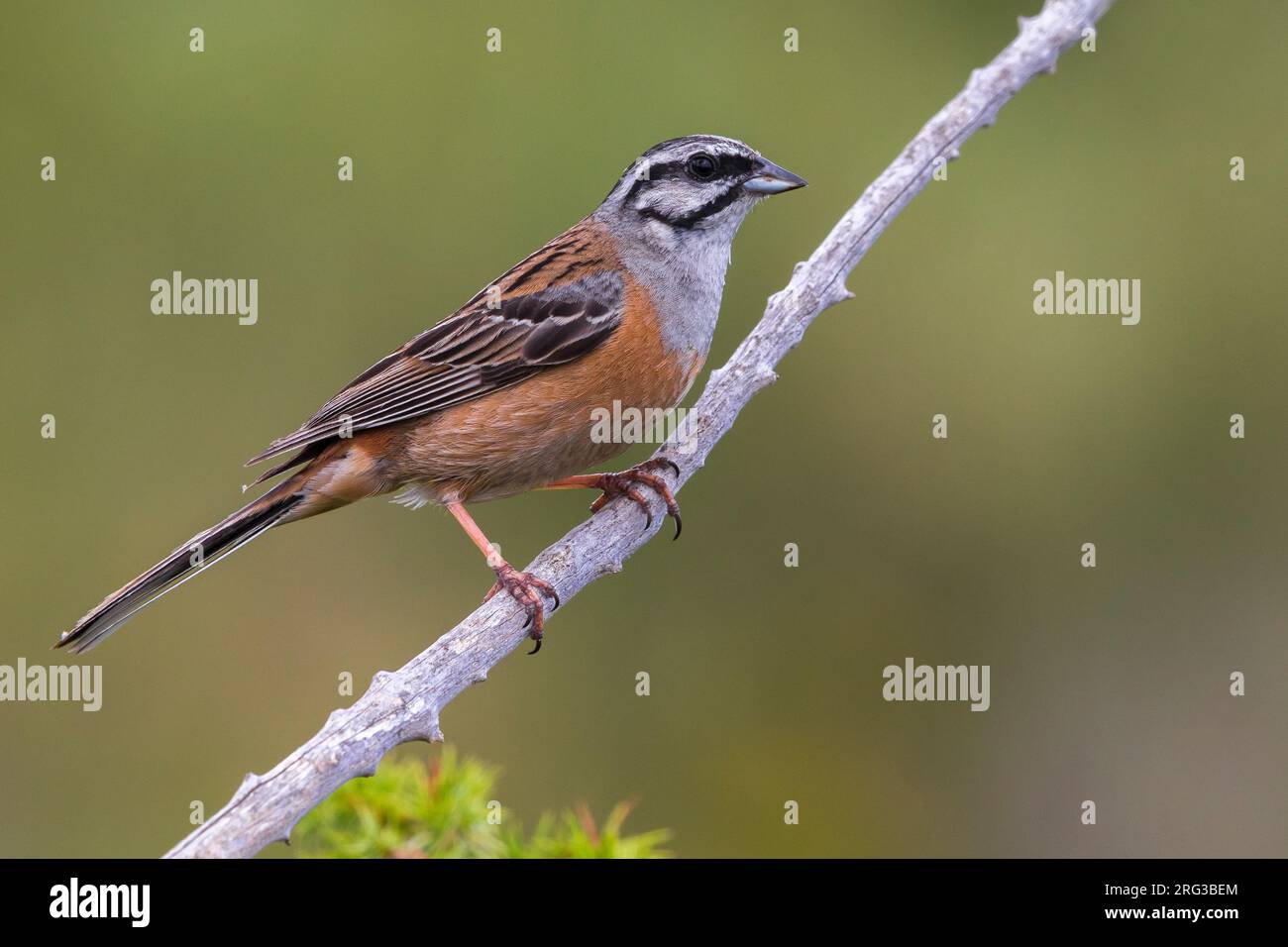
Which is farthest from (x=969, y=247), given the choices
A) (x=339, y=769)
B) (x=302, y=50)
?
(x=339, y=769)

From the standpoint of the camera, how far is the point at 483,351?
6012 millimetres

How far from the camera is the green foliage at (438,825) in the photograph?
3762mm

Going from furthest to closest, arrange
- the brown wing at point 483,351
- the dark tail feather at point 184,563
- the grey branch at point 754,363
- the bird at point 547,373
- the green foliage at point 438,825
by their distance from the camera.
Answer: the brown wing at point 483,351 → the bird at point 547,373 → the dark tail feather at point 184,563 → the grey branch at point 754,363 → the green foliage at point 438,825

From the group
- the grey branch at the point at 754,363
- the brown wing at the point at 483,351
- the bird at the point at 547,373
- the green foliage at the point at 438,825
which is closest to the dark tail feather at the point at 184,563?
the bird at the point at 547,373

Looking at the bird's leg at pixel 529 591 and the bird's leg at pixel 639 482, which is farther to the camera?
the bird's leg at pixel 639 482

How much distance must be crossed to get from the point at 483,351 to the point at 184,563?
5.14 ft

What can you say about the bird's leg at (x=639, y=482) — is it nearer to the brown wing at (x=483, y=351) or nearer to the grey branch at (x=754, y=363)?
the grey branch at (x=754, y=363)

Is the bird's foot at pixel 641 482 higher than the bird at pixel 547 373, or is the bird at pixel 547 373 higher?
the bird at pixel 547 373

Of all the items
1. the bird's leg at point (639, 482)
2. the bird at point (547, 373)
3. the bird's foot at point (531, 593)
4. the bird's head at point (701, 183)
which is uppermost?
the bird's head at point (701, 183)

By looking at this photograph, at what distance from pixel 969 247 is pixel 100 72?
524 centimetres

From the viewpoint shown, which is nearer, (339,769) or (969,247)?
(339,769)

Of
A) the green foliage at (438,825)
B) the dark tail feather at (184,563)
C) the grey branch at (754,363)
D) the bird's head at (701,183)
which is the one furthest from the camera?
the bird's head at (701,183)

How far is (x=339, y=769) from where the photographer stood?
3.70 meters

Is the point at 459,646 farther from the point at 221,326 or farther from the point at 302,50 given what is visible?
the point at 302,50
